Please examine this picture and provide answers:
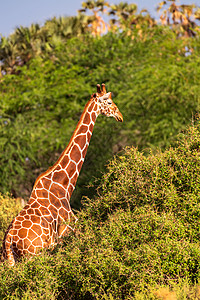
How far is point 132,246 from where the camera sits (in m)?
6.81

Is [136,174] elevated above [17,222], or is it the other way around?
[136,174]

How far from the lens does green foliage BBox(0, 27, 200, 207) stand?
16.6m

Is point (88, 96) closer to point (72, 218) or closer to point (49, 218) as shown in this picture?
point (72, 218)

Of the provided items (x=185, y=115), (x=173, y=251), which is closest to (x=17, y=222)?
(x=173, y=251)

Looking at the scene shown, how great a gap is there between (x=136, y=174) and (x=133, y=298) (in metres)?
2.54

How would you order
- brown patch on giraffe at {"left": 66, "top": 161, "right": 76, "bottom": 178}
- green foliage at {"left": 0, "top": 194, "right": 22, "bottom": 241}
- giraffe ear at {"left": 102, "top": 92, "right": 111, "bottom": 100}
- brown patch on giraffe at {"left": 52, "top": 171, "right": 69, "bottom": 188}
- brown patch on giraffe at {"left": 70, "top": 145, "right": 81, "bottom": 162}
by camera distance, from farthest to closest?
green foliage at {"left": 0, "top": 194, "right": 22, "bottom": 241}, giraffe ear at {"left": 102, "top": 92, "right": 111, "bottom": 100}, brown patch on giraffe at {"left": 70, "top": 145, "right": 81, "bottom": 162}, brown patch on giraffe at {"left": 66, "top": 161, "right": 76, "bottom": 178}, brown patch on giraffe at {"left": 52, "top": 171, "right": 69, "bottom": 188}

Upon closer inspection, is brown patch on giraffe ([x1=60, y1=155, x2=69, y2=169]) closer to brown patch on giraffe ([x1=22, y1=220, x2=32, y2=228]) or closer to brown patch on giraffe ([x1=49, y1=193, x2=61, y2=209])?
brown patch on giraffe ([x1=49, y1=193, x2=61, y2=209])

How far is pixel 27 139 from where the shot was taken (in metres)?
17.6

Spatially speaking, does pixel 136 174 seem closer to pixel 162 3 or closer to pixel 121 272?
pixel 121 272

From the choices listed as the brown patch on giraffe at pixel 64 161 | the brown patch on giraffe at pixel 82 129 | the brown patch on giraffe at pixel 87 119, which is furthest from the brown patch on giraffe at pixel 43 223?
the brown patch on giraffe at pixel 87 119

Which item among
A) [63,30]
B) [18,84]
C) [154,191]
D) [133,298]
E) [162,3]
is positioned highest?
[162,3]

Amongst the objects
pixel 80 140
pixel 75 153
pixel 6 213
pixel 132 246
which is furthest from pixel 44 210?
pixel 6 213

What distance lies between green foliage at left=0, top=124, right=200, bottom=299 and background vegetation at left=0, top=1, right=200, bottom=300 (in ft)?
0.07

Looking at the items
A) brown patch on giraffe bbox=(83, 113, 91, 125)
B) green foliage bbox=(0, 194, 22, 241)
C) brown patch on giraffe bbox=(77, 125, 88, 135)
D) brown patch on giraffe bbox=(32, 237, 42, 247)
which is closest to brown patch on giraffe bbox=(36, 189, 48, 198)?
brown patch on giraffe bbox=(32, 237, 42, 247)
